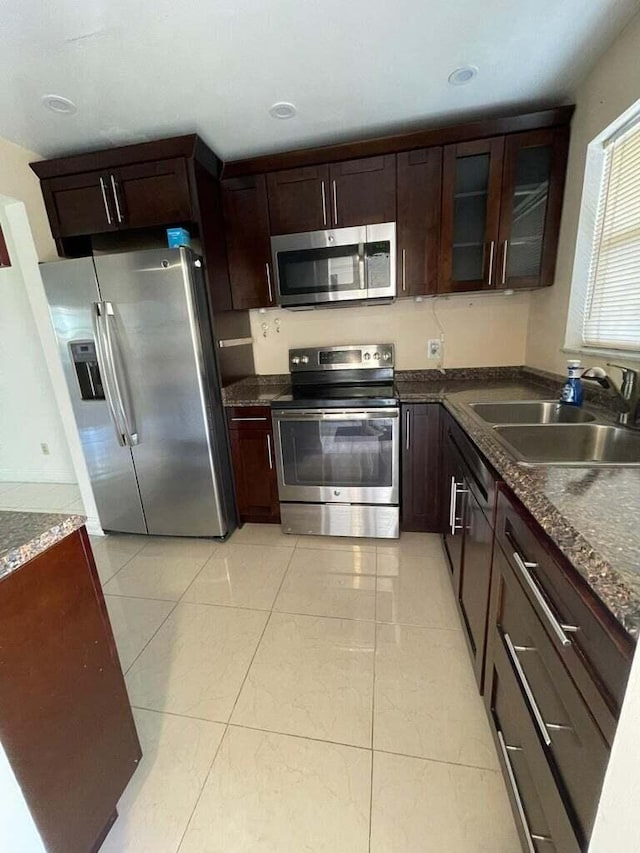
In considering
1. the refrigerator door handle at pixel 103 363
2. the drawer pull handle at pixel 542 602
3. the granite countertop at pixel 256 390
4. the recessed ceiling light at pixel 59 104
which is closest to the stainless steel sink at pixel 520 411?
the drawer pull handle at pixel 542 602

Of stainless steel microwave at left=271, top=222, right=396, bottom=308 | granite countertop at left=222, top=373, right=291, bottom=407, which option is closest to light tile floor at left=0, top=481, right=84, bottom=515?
granite countertop at left=222, top=373, right=291, bottom=407

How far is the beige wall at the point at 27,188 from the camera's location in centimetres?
193

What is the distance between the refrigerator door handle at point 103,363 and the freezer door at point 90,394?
0.14ft

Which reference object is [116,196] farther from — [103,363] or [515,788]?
[515,788]

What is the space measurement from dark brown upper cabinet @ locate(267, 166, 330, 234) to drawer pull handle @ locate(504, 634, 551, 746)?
221 cm

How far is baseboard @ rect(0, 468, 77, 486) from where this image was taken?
3.55 metres

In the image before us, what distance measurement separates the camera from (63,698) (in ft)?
2.76

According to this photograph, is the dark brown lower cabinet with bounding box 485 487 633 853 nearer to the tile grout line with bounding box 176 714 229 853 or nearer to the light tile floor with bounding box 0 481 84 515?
the tile grout line with bounding box 176 714 229 853

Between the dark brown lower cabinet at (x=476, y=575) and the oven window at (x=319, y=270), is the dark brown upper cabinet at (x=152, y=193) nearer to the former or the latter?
the oven window at (x=319, y=270)

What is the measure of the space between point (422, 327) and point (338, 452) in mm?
1092

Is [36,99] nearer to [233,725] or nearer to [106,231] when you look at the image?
[106,231]

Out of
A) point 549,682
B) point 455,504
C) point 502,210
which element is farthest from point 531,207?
point 549,682

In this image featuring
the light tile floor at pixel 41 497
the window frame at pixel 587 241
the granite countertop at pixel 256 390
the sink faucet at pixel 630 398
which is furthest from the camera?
the light tile floor at pixel 41 497

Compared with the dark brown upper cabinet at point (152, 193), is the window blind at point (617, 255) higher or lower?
lower
